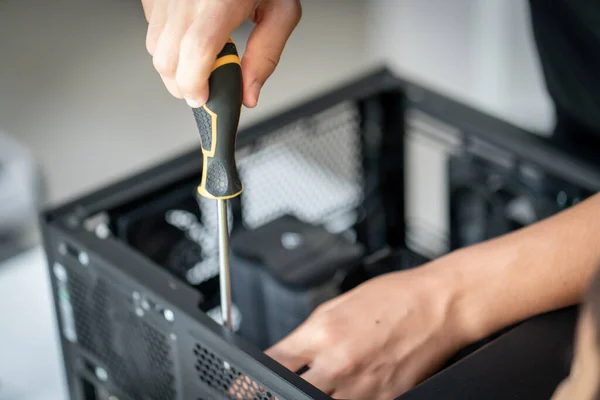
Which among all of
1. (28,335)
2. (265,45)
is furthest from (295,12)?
(28,335)

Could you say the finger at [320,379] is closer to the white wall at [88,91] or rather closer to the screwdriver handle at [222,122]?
the screwdriver handle at [222,122]

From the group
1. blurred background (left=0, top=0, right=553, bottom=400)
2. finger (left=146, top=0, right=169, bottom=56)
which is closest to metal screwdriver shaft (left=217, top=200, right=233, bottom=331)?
finger (left=146, top=0, right=169, bottom=56)

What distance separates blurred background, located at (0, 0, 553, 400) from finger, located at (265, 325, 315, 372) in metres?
0.84

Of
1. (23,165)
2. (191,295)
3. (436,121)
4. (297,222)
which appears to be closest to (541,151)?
(436,121)

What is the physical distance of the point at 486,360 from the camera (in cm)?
52

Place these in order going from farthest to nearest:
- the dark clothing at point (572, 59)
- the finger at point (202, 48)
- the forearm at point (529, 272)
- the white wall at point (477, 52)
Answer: the white wall at point (477, 52)
the dark clothing at point (572, 59)
the forearm at point (529, 272)
the finger at point (202, 48)

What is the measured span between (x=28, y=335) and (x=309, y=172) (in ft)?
1.14

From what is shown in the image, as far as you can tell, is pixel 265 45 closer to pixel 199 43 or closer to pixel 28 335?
pixel 199 43

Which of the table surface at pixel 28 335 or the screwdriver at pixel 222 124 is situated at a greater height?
the screwdriver at pixel 222 124

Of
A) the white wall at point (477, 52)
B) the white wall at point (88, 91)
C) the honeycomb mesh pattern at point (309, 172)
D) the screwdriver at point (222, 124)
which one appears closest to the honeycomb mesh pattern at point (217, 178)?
Result: the screwdriver at point (222, 124)

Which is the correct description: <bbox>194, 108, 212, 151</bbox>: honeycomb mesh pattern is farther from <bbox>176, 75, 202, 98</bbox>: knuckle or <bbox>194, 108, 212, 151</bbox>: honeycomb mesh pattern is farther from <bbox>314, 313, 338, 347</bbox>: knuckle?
<bbox>314, 313, 338, 347</bbox>: knuckle

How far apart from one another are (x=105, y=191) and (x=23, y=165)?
0.47 metres

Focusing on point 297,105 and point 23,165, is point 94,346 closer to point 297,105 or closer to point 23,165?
point 297,105

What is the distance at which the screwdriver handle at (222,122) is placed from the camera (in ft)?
1.58
